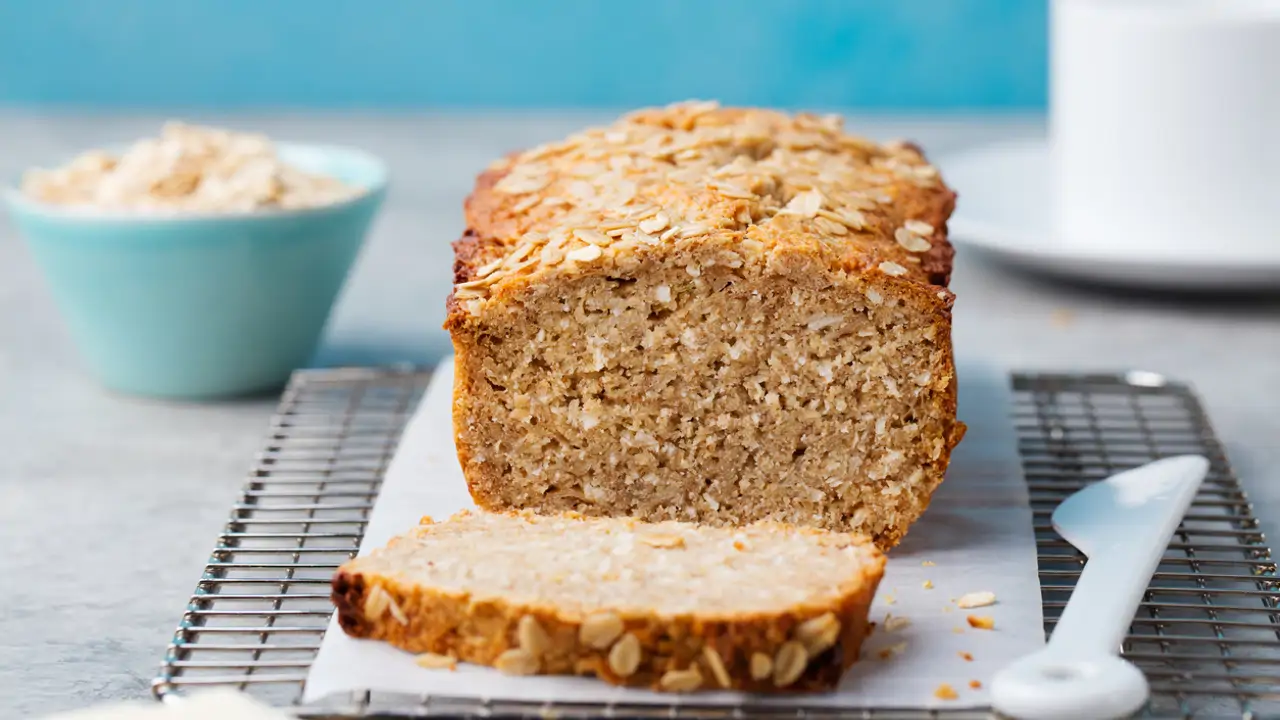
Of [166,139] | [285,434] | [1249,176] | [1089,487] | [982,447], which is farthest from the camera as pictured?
[1249,176]

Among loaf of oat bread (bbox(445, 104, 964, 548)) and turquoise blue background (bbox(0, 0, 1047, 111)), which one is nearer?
loaf of oat bread (bbox(445, 104, 964, 548))

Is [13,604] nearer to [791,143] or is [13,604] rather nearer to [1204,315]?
[791,143]

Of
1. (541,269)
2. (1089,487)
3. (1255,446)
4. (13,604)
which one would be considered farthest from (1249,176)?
(13,604)

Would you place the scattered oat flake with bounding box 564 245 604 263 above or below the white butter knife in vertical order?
above

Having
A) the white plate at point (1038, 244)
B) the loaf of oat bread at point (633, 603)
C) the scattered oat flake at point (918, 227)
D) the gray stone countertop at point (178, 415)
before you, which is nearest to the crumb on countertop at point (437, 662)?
the loaf of oat bread at point (633, 603)

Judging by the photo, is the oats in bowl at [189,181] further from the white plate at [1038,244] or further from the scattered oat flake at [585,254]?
the white plate at [1038,244]

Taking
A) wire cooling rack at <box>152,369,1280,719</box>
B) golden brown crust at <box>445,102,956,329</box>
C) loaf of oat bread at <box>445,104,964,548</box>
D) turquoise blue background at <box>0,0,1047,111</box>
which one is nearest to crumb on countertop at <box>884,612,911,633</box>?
wire cooling rack at <box>152,369,1280,719</box>

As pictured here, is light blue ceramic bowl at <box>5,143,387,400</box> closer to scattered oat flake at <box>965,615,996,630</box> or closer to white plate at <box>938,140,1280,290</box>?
white plate at <box>938,140,1280,290</box>
